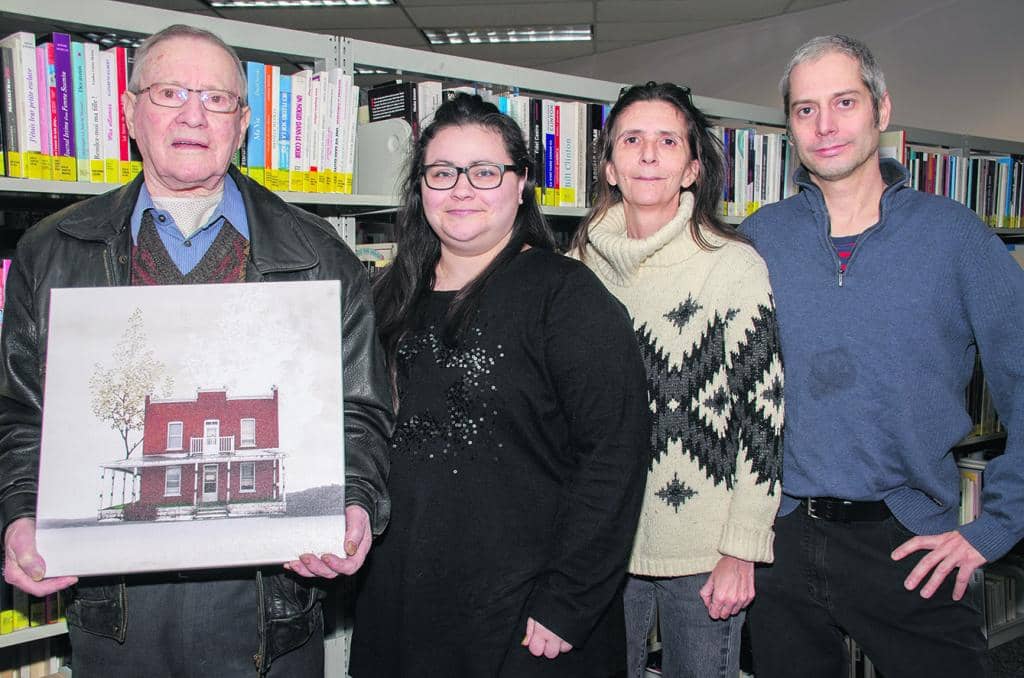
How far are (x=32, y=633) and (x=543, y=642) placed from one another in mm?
1539

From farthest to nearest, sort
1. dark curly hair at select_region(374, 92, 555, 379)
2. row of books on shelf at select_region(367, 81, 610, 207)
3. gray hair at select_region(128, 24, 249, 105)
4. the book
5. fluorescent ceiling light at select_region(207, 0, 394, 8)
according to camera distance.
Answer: fluorescent ceiling light at select_region(207, 0, 394, 8)
row of books on shelf at select_region(367, 81, 610, 207)
the book
dark curly hair at select_region(374, 92, 555, 379)
gray hair at select_region(128, 24, 249, 105)

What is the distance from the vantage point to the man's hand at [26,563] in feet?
4.57

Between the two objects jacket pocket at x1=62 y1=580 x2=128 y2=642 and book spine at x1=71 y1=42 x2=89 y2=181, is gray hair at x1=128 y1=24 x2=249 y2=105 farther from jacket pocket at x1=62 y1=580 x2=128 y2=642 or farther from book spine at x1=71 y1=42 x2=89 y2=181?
jacket pocket at x1=62 y1=580 x2=128 y2=642

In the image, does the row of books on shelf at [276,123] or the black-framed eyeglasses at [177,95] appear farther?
the row of books on shelf at [276,123]

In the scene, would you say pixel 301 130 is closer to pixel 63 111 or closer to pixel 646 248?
pixel 63 111

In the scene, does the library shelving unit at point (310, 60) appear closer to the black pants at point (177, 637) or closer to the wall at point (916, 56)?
the black pants at point (177, 637)

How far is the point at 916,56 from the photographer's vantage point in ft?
21.1

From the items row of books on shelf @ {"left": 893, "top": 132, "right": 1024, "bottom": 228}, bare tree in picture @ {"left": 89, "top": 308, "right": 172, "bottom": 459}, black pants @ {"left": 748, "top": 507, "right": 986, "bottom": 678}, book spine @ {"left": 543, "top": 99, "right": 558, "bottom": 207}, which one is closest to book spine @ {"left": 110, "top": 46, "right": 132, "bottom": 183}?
bare tree in picture @ {"left": 89, "top": 308, "right": 172, "bottom": 459}

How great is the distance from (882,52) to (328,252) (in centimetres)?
641

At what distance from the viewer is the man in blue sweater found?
1.83 meters

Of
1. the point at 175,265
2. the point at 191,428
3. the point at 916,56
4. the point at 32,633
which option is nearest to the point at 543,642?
the point at 191,428

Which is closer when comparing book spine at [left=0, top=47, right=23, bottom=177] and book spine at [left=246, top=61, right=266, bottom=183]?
book spine at [left=0, top=47, right=23, bottom=177]

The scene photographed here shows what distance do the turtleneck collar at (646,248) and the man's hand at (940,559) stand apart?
0.83 metres

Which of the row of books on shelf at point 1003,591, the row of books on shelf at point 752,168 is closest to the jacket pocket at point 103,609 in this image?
the row of books on shelf at point 752,168
